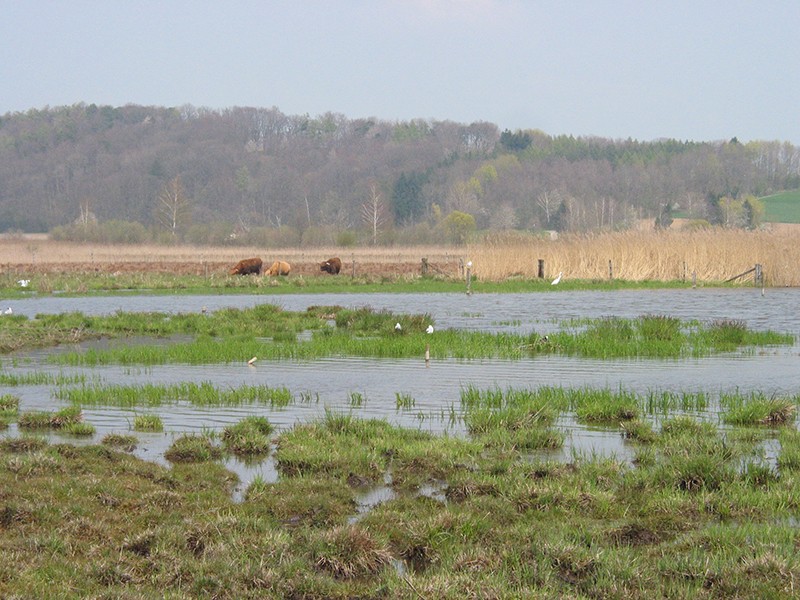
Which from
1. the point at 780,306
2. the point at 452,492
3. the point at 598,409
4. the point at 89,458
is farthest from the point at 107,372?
the point at 780,306

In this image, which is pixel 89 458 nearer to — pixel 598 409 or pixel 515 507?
pixel 515 507

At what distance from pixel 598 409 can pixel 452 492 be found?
171 inches

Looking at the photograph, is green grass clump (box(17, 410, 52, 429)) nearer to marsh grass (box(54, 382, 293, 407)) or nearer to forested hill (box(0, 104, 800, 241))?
marsh grass (box(54, 382, 293, 407))

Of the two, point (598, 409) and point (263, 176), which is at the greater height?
point (263, 176)

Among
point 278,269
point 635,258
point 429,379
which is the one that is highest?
point 635,258

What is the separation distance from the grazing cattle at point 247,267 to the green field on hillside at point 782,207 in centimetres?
7592

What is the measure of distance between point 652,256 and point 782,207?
283 feet

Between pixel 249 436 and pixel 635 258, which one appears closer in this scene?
pixel 249 436

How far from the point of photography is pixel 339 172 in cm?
Answer: 14475

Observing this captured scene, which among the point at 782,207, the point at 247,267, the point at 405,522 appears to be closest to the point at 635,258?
the point at 247,267

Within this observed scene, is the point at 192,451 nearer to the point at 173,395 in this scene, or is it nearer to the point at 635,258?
the point at 173,395

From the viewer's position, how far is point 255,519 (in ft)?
25.3

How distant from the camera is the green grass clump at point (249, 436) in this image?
10.7 meters

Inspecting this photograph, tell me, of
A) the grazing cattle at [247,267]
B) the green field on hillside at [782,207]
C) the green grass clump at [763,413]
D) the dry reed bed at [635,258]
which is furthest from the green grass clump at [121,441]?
the green field on hillside at [782,207]
